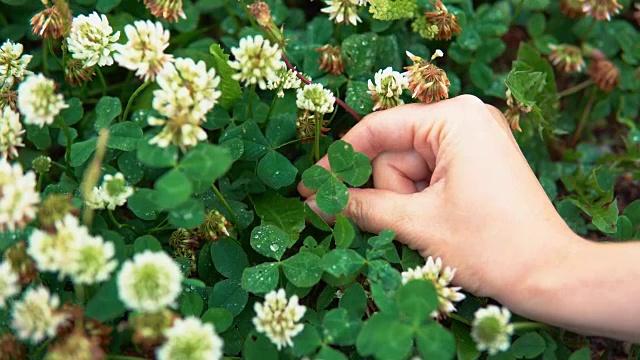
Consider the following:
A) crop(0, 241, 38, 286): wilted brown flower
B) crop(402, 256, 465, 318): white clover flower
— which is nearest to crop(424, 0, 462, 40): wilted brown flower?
crop(402, 256, 465, 318): white clover flower

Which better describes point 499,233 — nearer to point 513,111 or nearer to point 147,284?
point 513,111

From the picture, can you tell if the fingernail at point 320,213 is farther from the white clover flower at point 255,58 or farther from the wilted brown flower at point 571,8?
the wilted brown flower at point 571,8

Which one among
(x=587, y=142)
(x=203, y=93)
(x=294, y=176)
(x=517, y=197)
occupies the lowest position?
(x=587, y=142)

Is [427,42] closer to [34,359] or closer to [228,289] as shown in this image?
[228,289]

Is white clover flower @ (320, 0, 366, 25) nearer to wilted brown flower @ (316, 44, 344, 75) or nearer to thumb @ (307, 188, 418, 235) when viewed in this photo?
wilted brown flower @ (316, 44, 344, 75)

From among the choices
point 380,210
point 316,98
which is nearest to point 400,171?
point 380,210

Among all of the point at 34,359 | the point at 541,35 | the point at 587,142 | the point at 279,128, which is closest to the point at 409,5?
the point at 279,128
